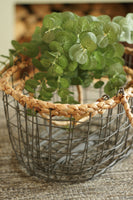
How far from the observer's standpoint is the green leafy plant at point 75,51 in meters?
0.54

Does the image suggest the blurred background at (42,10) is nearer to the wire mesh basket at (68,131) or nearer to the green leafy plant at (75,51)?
the wire mesh basket at (68,131)

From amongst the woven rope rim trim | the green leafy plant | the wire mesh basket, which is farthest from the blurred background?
the woven rope rim trim

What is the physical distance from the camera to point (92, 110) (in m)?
0.47

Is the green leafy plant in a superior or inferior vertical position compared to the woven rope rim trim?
superior

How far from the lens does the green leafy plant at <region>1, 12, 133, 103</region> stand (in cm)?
54

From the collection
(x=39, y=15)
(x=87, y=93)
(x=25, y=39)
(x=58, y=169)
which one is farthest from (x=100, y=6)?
(x=58, y=169)

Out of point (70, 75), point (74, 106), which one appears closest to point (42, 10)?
point (70, 75)

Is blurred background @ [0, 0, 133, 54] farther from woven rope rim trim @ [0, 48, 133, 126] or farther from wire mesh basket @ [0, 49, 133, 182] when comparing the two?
woven rope rim trim @ [0, 48, 133, 126]

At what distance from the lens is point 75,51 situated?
52 centimetres

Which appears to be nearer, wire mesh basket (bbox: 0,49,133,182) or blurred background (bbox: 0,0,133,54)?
wire mesh basket (bbox: 0,49,133,182)

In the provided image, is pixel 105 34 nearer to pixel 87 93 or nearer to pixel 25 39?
pixel 87 93

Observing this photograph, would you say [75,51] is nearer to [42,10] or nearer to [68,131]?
[68,131]

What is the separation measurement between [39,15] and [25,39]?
0.73ft

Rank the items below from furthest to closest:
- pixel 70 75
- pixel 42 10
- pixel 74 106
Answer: pixel 42 10
pixel 70 75
pixel 74 106
